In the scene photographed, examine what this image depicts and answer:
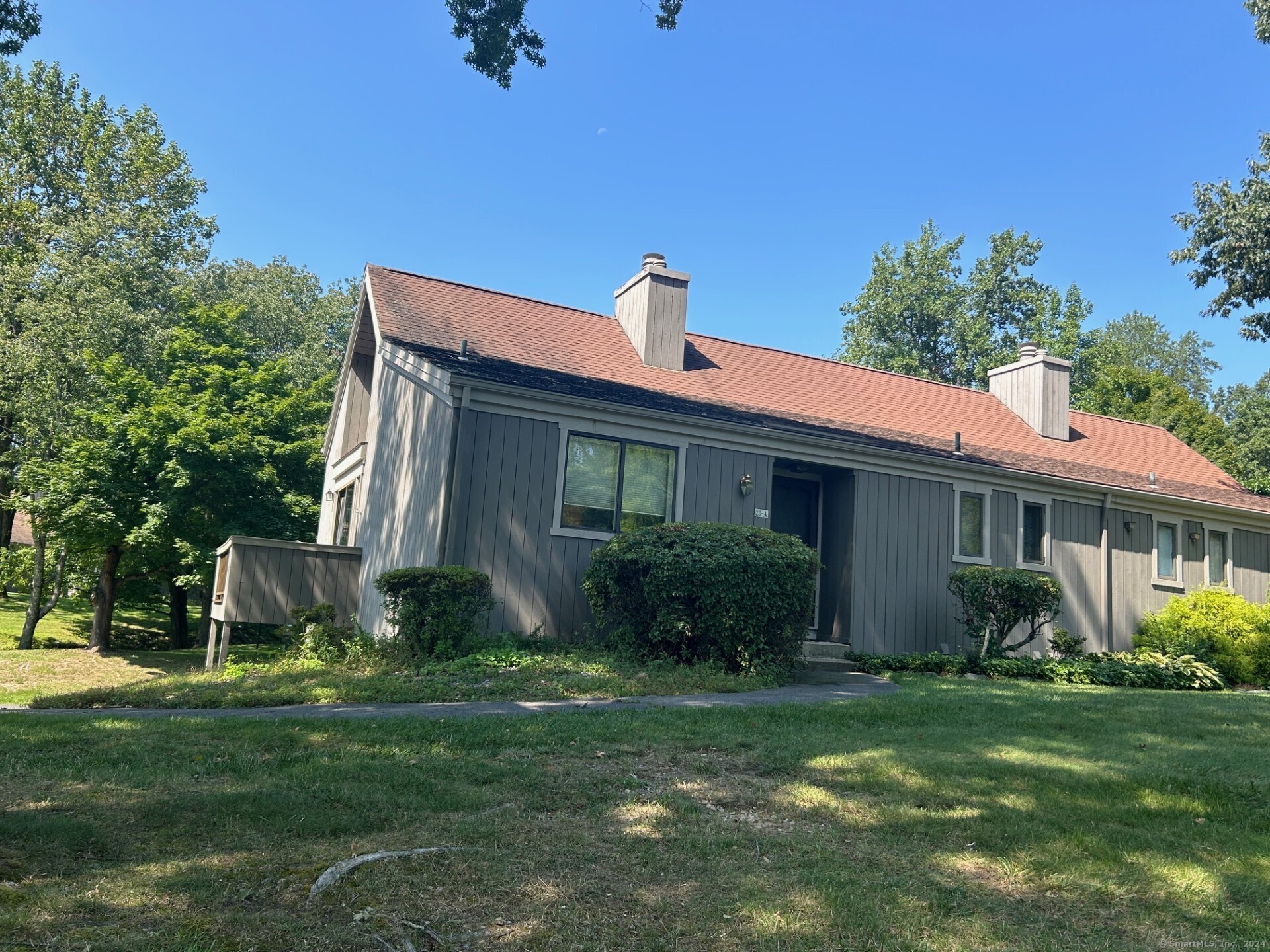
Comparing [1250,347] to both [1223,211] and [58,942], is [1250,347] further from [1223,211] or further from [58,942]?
[58,942]

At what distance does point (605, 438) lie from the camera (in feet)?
41.9

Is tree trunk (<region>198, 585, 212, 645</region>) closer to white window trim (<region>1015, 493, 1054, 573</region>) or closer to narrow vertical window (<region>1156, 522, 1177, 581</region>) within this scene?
white window trim (<region>1015, 493, 1054, 573</region>)

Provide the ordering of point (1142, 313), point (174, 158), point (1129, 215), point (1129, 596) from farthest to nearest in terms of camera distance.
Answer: point (1142, 313) < point (174, 158) < point (1129, 215) < point (1129, 596)

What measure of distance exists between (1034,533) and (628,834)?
13.4 meters

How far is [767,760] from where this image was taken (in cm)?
606

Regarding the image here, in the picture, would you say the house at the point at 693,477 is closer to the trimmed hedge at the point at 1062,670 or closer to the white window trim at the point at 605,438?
the white window trim at the point at 605,438

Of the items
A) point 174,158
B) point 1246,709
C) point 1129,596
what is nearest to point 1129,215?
point 1129,596

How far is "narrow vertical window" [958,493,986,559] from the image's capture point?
15297 millimetres

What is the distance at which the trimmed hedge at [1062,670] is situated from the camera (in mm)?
12664

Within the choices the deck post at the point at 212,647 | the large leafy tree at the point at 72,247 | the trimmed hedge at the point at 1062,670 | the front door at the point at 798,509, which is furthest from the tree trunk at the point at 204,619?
the trimmed hedge at the point at 1062,670

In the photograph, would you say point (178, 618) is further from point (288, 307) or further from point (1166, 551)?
point (1166, 551)

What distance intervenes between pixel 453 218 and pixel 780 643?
17.9 meters

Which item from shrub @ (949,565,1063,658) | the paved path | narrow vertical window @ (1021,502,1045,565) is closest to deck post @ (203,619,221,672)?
the paved path

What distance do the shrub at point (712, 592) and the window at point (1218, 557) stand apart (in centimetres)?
1084
